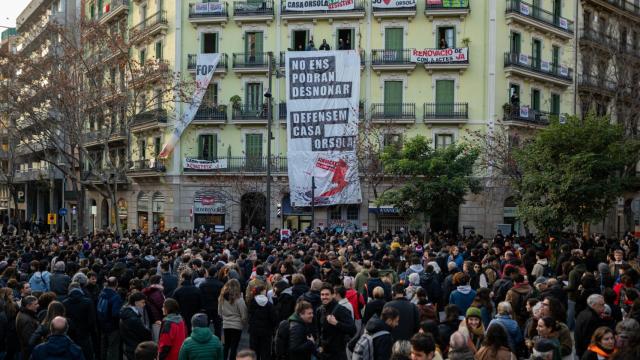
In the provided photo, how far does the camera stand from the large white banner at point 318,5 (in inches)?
1446

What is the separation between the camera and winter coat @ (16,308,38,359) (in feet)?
29.2

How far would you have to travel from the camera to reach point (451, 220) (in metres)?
36.0

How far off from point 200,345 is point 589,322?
528cm

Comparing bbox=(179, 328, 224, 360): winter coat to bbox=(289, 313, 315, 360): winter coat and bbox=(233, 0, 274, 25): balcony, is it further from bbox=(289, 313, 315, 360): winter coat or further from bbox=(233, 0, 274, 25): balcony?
bbox=(233, 0, 274, 25): balcony

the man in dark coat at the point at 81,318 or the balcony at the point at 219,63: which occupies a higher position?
the balcony at the point at 219,63

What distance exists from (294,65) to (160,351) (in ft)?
95.6

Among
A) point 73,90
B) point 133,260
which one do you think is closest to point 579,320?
point 133,260

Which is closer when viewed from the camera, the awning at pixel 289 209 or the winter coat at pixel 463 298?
the winter coat at pixel 463 298

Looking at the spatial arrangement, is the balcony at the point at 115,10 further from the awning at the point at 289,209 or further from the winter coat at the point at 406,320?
the winter coat at the point at 406,320

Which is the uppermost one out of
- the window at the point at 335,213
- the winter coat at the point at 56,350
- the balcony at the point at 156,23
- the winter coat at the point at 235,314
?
the balcony at the point at 156,23

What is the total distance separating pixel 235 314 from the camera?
34.5 ft

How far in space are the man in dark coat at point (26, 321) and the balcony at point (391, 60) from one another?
29.6m

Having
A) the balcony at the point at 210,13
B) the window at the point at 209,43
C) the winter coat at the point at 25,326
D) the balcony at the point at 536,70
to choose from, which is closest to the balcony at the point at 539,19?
the balcony at the point at 536,70

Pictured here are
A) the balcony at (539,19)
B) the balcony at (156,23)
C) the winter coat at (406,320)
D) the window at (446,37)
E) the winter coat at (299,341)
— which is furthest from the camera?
the balcony at (156,23)
